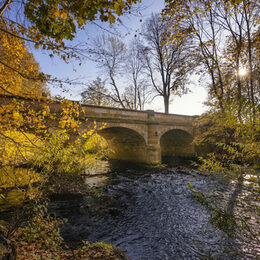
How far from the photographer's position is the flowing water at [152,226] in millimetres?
3133

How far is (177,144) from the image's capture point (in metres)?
18.3

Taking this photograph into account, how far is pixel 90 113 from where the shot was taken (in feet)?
32.1

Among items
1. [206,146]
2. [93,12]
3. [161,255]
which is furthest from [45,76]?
[206,146]

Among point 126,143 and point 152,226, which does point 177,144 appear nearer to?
point 126,143

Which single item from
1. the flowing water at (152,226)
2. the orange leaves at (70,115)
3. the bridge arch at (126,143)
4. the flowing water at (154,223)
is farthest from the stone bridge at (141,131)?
the orange leaves at (70,115)

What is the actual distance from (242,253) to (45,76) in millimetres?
4606

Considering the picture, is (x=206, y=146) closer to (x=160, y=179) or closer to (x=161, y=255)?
(x=160, y=179)

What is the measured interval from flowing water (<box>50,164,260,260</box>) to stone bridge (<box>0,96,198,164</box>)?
15.2ft

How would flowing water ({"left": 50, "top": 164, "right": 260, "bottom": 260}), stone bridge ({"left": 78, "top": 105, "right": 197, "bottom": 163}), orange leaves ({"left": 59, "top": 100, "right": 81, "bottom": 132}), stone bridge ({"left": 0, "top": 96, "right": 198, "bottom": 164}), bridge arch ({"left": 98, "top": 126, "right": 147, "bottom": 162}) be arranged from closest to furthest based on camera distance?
flowing water ({"left": 50, "top": 164, "right": 260, "bottom": 260}) < orange leaves ({"left": 59, "top": 100, "right": 81, "bottom": 132}) < stone bridge ({"left": 0, "top": 96, "right": 198, "bottom": 164}) < stone bridge ({"left": 78, "top": 105, "right": 197, "bottom": 163}) < bridge arch ({"left": 98, "top": 126, "right": 147, "bottom": 162})

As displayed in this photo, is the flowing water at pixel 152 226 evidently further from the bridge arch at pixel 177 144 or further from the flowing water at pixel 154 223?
the bridge arch at pixel 177 144

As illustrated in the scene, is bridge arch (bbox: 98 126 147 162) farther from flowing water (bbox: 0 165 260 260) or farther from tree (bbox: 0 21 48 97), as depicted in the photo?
tree (bbox: 0 21 48 97)

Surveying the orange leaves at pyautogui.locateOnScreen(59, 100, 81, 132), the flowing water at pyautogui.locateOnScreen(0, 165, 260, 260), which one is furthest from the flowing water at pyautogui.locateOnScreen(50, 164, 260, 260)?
the orange leaves at pyautogui.locateOnScreen(59, 100, 81, 132)

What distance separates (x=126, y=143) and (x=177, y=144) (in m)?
6.42

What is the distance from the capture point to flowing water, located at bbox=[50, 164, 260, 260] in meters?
3.13
